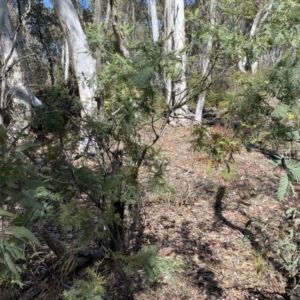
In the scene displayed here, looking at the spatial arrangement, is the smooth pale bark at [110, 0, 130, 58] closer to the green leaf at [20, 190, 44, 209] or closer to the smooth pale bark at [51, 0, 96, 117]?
the green leaf at [20, 190, 44, 209]

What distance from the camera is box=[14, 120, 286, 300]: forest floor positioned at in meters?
2.94

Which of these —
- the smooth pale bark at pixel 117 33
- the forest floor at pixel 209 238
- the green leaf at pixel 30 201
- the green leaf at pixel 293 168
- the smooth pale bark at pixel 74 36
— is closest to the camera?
the green leaf at pixel 30 201

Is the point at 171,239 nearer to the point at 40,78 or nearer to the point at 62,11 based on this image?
the point at 62,11

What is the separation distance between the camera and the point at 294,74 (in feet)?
5.09

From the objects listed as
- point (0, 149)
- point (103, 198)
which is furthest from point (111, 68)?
point (0, 149)

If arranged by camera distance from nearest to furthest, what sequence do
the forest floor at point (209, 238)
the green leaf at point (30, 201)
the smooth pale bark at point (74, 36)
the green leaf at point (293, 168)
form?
the green leaf at point (30, 201) < the green leaf at point (293, 168) < the forest floor at point (209, 238) < the smooth pale bark at point (74, 36)

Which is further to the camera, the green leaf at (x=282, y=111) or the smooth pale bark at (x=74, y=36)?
the smooth pale bark at (x=74, y=36)

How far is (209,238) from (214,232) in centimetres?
15

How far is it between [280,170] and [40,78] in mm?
5320

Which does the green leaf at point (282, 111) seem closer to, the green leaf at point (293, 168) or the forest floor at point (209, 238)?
the green leaf at point (293, 168)

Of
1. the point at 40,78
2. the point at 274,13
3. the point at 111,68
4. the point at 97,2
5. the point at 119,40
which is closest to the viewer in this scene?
the point at 274,13

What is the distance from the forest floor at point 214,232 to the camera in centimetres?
301

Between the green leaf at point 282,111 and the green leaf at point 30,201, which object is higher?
the green leaf at point 282,111

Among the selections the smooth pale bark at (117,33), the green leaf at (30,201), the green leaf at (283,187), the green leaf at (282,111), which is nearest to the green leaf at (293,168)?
the green leaf at (283,187)
